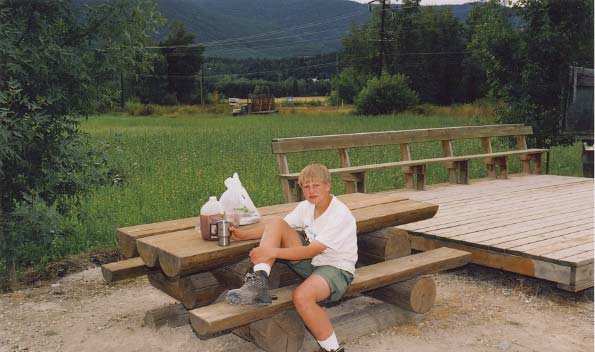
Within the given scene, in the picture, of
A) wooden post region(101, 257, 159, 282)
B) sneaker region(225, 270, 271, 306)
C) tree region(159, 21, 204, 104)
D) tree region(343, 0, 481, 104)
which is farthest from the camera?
tree region(159, 21, 204, 104)

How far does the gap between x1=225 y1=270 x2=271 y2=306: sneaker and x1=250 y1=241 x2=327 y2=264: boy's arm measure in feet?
0.35

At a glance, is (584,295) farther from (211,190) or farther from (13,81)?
(211,190)

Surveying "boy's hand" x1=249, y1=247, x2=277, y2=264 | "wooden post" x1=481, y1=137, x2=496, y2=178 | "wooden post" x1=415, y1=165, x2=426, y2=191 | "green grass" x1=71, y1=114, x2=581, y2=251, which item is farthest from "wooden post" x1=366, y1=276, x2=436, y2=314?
"wooden post" x1=481, y1=137, x2=496, y2=178

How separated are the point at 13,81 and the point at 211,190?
507 cm

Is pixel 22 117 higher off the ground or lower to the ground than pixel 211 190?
higher

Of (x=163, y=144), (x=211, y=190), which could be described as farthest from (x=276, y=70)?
(x=211, y=190)

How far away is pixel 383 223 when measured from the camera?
5.09 metres

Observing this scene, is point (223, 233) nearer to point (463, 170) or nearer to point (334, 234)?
point (334, 234)

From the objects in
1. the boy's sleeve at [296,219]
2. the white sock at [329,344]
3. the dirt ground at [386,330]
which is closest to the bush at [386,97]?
the dirt ground at [386,330]

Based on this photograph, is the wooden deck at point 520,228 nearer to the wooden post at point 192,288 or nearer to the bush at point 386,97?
the wooden post at point 192,288

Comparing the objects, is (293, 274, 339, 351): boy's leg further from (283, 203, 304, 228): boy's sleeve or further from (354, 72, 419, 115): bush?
(354, 72, 419, 115): bush

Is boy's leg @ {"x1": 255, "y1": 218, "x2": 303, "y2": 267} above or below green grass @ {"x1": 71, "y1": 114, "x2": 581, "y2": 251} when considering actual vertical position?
above

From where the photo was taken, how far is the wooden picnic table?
13.0 ft

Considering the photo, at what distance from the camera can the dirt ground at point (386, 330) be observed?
183 inches
